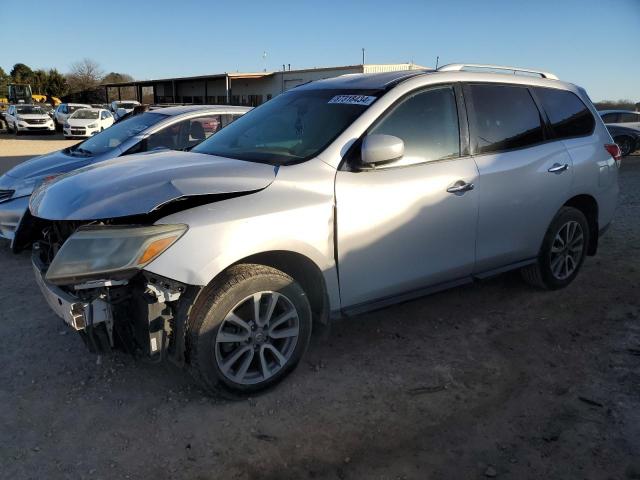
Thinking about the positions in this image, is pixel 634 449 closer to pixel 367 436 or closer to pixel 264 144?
pixel 367 436

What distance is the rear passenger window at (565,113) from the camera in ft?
14.7

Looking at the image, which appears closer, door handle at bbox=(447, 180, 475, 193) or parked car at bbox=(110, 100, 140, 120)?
door handle at bbox=(447, 180, 475, 193)

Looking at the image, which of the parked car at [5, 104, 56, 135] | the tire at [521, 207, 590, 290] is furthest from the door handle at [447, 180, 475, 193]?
the parked car at [5, 104, 56, 135]

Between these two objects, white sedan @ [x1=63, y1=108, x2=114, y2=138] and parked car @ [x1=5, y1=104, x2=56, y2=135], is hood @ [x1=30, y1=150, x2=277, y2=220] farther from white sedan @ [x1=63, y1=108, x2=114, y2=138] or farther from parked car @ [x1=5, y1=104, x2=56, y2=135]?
parked car @ [x1=5, y1=104, x2=56, y2=135]

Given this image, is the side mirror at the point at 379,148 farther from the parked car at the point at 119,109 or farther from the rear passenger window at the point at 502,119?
the parked car at the point at 119,109

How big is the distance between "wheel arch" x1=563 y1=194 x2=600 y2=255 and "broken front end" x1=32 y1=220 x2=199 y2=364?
11.8ft

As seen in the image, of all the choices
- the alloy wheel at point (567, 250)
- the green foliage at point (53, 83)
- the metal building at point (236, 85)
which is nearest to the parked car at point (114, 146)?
the alloy wheel at point (567, 250)

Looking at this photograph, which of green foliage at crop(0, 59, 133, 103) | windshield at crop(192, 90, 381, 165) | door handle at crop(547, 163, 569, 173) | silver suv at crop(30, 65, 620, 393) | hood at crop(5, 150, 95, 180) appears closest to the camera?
silver suv at crop(30, 65, 620, 393)

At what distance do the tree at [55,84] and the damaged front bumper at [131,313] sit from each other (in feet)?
221

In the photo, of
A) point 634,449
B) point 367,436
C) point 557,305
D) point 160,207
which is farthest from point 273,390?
point 557,305

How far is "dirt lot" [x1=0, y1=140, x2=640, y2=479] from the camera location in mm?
2549

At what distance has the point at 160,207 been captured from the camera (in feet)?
8.82

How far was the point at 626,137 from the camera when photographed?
16.8 m

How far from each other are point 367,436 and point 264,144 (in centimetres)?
204
